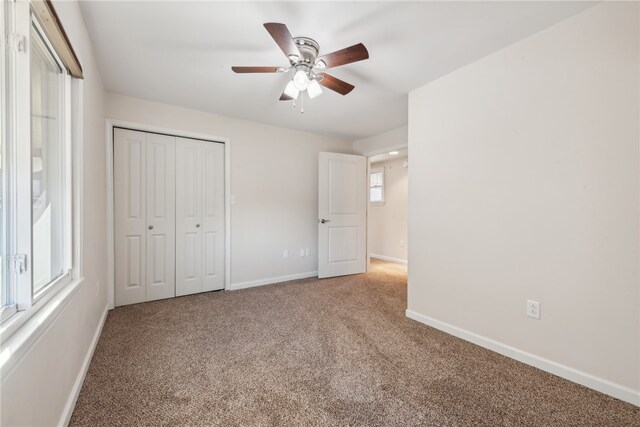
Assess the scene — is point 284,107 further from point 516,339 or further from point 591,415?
point 591,415

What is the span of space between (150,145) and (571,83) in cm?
374

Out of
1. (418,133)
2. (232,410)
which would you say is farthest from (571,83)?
(232,410)

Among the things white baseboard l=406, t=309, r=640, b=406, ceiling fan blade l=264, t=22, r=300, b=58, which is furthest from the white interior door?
ceiling fan blade l=264, t=22, r=300, b=58

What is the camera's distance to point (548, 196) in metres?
1.80

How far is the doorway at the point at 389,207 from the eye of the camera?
5.59m

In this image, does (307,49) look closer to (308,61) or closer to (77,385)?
(308,61)

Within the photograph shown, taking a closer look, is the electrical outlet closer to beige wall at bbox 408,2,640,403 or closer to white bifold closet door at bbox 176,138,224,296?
beige wall at bbox 408,2,640,403

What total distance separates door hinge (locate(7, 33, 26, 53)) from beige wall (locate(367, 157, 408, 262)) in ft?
16.3

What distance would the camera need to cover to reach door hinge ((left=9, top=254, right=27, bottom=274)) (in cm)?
100

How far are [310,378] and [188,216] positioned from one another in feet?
7.96

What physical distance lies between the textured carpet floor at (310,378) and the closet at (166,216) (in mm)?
509

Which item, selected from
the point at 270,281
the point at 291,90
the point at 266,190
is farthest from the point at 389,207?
the point at 291,90

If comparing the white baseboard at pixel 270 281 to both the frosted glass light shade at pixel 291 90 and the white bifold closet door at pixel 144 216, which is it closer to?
the white bifold closet door at pixel 144 216

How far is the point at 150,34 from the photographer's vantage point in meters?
1.88
